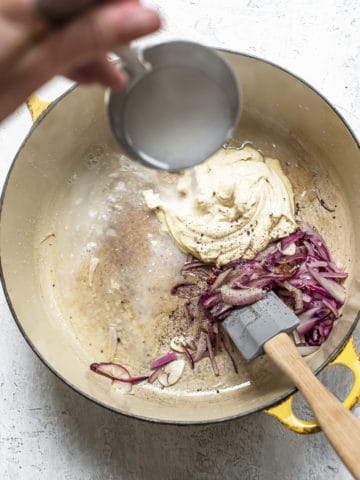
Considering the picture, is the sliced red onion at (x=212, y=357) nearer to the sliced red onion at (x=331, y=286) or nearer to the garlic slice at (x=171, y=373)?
the garlic slice at (x=171, y=373)

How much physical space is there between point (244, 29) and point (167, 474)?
1.24 metres

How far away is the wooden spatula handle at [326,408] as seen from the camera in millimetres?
1027

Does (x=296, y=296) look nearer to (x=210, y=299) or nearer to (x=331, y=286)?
(x=331, y=286)

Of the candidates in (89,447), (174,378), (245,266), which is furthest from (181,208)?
(89,447)

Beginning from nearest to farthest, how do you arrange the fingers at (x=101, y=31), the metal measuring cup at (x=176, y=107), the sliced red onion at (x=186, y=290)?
the fingers at (x=101, y=31)
the metal measuring cup at (x=176, y=107)
the sliced red onion at (x=186, y=290)

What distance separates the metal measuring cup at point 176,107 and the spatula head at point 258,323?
1.40 feet

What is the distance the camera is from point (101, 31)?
0.73 metres

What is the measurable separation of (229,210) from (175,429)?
1.93ft

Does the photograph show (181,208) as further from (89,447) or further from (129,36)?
(129,36)

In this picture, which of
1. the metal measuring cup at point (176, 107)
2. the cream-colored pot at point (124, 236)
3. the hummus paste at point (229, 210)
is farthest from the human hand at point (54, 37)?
the hummus paste at point (229, 210)

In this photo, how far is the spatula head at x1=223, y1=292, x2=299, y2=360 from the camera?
1261 mm

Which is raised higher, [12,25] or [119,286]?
[12,25]

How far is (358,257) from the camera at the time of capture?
4.54 ft

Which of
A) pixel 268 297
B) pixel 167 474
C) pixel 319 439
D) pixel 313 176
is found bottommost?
pixel 167 474
